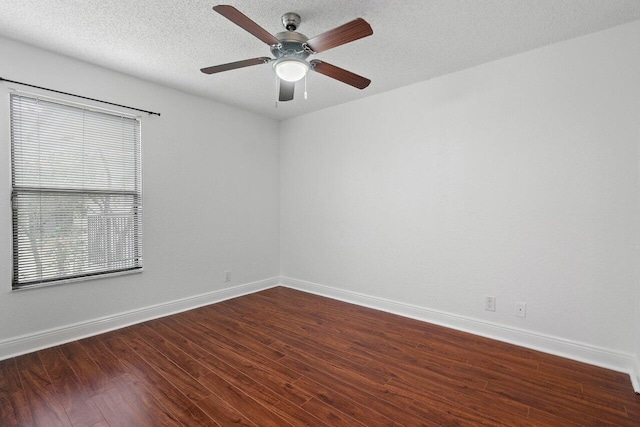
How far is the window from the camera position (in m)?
2.51

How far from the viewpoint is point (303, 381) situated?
2.13 meters

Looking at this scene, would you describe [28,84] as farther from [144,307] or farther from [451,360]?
[451,360]

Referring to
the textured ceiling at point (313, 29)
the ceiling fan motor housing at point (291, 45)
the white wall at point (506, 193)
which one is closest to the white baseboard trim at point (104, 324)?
the white wall at point (506, 193)

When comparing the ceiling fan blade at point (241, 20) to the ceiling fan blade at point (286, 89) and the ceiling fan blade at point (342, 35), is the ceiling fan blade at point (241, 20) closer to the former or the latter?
the ceiling fan blade at point (342, 35)

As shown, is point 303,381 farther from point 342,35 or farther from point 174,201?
point 174,201

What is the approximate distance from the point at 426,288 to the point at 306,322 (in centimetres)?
132

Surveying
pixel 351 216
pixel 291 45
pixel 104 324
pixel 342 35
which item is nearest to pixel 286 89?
pixel 291 45

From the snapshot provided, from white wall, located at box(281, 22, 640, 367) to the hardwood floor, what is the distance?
1.58ft

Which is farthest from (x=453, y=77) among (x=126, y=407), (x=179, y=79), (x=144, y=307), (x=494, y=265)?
(x=144, y=307)

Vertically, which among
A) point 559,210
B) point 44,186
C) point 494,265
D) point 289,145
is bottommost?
point 494,265

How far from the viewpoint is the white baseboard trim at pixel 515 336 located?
7.43 ft

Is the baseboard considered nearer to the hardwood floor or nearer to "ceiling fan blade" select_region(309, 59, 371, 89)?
the hardwood floor

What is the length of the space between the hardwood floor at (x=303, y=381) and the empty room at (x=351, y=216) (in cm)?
2

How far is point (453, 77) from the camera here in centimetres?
303
